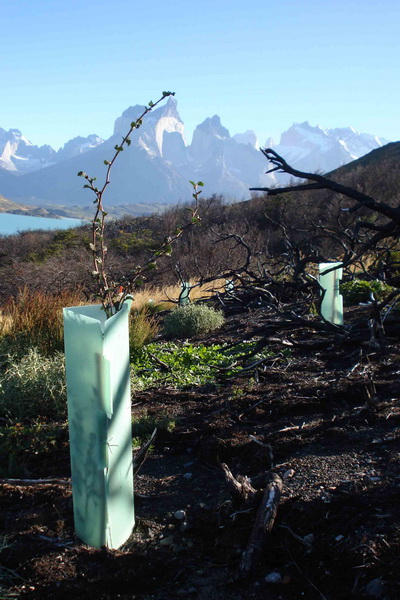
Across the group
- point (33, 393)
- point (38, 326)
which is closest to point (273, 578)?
point (33, 393)

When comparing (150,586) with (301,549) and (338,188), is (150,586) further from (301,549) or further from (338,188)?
(338,188)

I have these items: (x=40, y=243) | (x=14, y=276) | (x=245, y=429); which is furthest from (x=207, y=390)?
(x=40, y=243)

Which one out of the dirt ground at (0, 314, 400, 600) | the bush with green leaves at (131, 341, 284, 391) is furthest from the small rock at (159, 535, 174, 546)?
the bush with green leaves at (131, 341, 284, 391)

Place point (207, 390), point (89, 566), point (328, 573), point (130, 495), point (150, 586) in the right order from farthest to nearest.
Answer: point (207, 390)
point (130, 495)
point (89, 566)
point (150, 586)
point (328, 573)

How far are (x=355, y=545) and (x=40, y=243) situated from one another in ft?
83.4

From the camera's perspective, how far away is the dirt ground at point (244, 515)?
193 cm

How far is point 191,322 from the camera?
7875 mm

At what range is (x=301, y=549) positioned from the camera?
2027 mm

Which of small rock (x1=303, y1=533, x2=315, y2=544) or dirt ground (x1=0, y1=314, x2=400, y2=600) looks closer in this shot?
dirt ground (x1=0, y1=314, x2=400, y2=600)

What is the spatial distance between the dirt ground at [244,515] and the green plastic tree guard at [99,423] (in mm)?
128

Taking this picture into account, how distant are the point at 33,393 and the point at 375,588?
10.5 feet

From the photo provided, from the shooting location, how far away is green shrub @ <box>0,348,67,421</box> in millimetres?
4203

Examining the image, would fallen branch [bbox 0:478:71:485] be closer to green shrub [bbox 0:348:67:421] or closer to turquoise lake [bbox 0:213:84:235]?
green shrub [bbox 0:348:67:421]

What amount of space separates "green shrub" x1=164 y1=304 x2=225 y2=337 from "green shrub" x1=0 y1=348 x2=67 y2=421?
11.2ft
